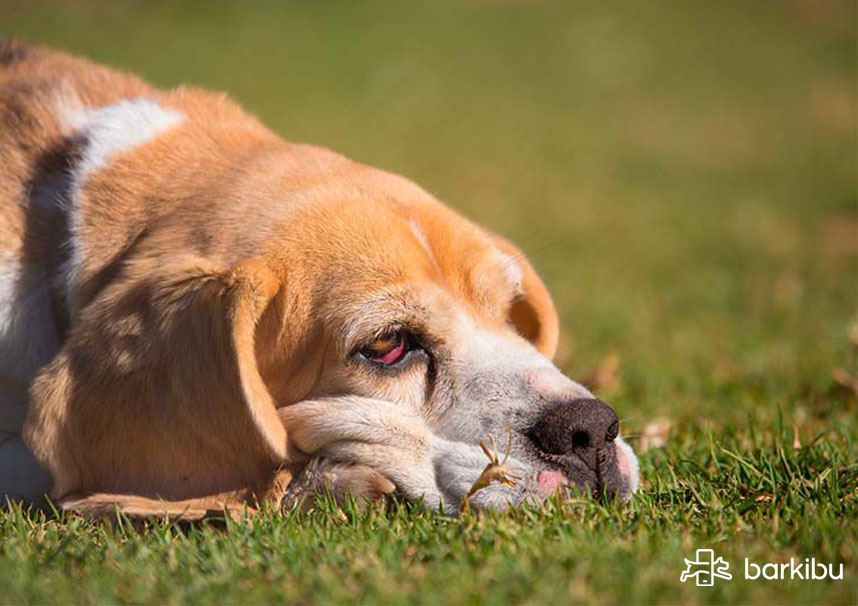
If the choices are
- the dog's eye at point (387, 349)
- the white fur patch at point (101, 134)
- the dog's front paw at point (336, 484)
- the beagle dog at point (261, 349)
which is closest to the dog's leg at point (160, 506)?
the beagle dog at point (261, 349)

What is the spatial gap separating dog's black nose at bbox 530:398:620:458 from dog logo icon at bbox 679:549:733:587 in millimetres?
610

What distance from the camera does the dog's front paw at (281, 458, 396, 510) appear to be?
12.3ft

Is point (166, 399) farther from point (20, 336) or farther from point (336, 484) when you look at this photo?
point (20, 336)

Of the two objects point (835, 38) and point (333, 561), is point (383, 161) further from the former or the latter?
point (835, 38)

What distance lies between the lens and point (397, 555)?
3.27 metres

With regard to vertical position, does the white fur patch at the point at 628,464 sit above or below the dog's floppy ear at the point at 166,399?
below

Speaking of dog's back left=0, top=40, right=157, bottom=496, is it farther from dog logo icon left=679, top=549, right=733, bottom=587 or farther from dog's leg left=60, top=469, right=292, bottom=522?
dog logo icon left=679, top=549, right=733, bottom=587

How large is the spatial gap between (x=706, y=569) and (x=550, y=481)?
2.32ft

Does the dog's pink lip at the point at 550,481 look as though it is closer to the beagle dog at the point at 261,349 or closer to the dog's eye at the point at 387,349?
the beagle dog at the point at 261,349

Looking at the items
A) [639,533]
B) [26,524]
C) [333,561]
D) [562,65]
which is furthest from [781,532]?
[562,65]

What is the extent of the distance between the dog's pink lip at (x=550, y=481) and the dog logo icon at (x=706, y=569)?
23.0 inches

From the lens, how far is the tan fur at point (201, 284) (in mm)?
3656

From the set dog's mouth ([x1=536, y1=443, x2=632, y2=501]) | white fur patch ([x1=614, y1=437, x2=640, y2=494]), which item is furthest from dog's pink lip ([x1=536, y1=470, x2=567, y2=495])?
white fur patch ([x1=614, y1=437, x2=640, y2=494])

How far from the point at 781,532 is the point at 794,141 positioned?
552 inches
